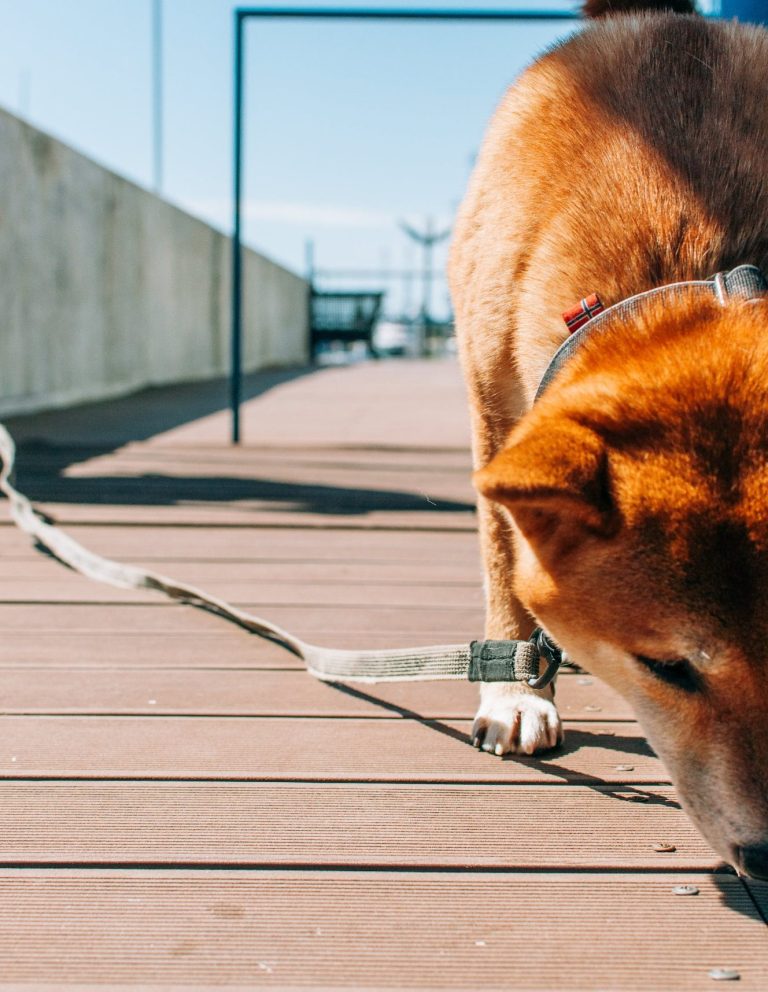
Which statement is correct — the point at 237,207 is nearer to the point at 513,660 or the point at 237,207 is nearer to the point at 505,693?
the point at 505,693

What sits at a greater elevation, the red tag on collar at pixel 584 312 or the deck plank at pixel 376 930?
the red tag on collar at pixel 584 312

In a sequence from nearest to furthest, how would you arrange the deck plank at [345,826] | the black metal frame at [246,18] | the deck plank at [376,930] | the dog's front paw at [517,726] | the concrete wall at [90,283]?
1. the deck plank at [376,930]
2. the deck plank at [345,826]
3. the dog's front paw at [517,726]
4. the black metal frame at [246,18]
5. the concrete wall at [90,283]

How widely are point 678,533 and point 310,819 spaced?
67 cm

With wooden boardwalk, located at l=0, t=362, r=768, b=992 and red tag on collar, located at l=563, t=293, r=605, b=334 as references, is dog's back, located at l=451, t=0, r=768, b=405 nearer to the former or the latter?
red tag on collar, located at l=563, t=293, r=605, b=334

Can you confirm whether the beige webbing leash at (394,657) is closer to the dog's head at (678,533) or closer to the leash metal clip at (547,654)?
the leash metal clip at (547,654)

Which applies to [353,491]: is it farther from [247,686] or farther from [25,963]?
[25,963]

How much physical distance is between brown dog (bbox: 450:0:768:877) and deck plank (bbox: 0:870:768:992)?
0.12 m

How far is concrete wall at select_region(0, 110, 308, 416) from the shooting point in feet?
24.6

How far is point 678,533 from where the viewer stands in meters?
1.30

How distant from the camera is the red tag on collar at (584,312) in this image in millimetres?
1688

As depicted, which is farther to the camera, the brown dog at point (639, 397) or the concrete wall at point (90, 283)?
the concrete wall at point (90, 283)

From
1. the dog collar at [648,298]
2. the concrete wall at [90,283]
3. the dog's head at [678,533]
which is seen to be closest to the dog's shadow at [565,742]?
the dog's head at [678,533]

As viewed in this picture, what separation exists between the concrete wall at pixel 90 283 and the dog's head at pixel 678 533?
21.6 ft

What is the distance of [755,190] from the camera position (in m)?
1.72
